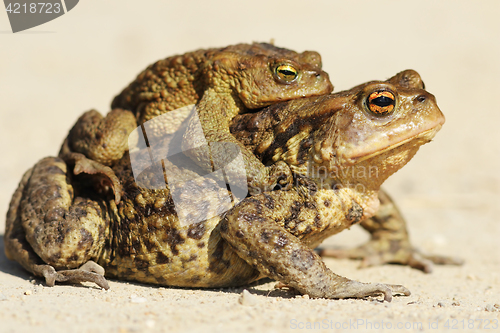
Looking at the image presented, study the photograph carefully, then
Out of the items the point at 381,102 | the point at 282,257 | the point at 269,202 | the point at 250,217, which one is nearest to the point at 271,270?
the point at 282,257

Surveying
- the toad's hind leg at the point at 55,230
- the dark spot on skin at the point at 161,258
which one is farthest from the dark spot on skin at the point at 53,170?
the dark spot on skin at the point at 161,258

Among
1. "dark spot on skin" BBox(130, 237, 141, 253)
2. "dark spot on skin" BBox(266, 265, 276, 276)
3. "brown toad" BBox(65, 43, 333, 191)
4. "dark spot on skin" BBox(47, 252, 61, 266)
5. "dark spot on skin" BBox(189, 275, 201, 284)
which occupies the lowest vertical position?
"dark spot on skin" BBox(189, 275, 201, 284)

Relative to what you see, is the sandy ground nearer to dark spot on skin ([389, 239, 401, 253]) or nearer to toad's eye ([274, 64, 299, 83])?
dark spot on skin ([389, 239, 401, 253])

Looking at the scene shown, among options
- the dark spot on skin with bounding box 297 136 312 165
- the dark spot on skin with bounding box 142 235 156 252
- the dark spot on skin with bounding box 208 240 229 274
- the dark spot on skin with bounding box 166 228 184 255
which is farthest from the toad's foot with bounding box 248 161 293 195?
the dark spot on skin with bounding box 142 235 156 252

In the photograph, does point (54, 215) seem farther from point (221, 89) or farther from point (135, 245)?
point (221, 89)

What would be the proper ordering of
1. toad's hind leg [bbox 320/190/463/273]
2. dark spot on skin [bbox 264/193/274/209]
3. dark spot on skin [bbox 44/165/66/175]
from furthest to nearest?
toad's hind leg [bbox 320/190/463/273], dark spot on skin [bbox 44/165/66/175], dark spot on skin [bbox 264/193/274/209]
